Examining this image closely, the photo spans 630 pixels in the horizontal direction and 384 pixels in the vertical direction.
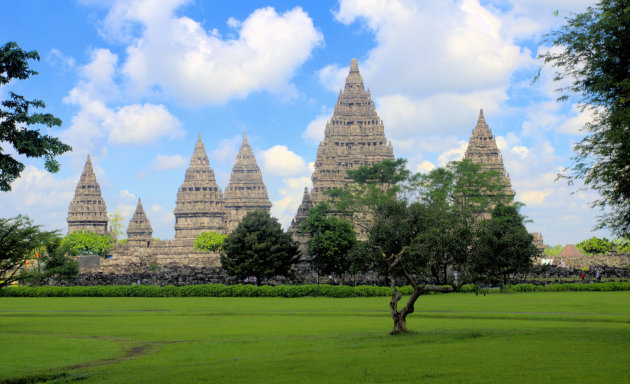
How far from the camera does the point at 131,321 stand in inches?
1503

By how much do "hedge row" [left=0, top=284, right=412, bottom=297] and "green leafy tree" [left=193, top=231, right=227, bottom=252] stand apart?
6658 cm

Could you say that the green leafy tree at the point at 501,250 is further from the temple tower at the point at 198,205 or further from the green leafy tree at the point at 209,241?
the temple tower at the point at 198,205

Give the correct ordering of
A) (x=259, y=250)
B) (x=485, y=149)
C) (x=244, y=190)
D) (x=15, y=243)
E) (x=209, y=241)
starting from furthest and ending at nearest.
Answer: (x=244, y=190), (x=209, y=241), (x=485, y=149), (x=259, y=250), (x=15, y=243)

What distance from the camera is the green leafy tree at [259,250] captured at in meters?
69.0

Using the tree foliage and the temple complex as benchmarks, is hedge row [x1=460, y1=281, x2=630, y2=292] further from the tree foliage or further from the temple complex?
the temple complex

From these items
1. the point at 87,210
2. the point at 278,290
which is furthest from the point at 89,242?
the point at 278,290

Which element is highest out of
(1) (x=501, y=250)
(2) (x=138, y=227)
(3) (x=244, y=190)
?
(3) (x=244, y=190)

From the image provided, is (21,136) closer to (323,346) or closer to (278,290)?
(323,346)

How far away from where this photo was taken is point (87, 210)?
146750 millimetres

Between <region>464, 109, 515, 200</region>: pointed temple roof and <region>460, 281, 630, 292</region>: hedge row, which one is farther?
<region>464, 109, 515, 200</region>: pointed temple roof

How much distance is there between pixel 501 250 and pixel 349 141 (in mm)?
77544

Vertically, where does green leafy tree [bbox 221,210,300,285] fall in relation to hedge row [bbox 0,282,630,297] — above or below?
above

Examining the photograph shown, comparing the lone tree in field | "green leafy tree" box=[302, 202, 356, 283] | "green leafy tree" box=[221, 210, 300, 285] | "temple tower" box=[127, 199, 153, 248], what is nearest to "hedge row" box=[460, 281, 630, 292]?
"green leafy tree" box=[302, 202, 356, 283]

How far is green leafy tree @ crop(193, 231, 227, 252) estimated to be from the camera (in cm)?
13512
